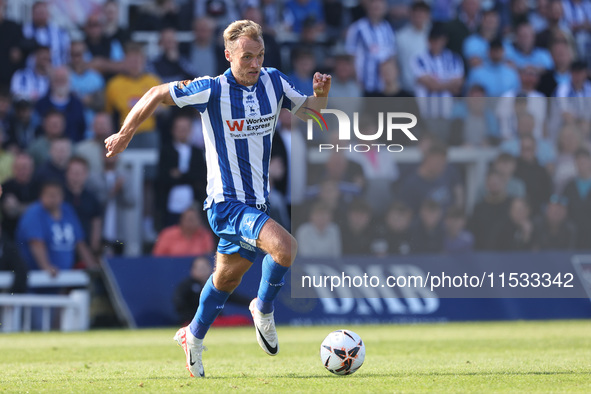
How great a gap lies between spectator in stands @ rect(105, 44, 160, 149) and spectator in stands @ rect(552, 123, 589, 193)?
258 inches

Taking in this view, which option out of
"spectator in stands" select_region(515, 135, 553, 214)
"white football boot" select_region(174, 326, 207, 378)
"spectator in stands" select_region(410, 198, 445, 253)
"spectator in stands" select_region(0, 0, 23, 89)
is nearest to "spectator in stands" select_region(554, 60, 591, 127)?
"spectator in stands" select_region(515, 135, 553, 214)

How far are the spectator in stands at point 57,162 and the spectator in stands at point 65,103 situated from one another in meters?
0.63

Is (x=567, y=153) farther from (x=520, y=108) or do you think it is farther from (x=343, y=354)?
(x=343, y=354)

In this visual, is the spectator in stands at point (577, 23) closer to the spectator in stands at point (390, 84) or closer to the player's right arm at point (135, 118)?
the spectator in stands at point (390, 84)

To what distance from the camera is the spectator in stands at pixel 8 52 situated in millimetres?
15914

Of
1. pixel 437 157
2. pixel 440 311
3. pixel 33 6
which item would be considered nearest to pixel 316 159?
pixel 437 157

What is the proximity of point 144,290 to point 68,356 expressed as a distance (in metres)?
4.24

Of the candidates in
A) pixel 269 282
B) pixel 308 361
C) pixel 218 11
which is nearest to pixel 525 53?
pixel 218 11

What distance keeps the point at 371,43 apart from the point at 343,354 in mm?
10513

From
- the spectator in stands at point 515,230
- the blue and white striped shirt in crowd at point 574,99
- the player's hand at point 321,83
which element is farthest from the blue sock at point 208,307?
the blue and white striped shirt in crowd at point 574,99

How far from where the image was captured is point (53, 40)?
16312 mm

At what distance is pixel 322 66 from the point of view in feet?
56.4

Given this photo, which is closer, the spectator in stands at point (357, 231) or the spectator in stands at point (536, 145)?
the spectator in stands at point (357, 231)

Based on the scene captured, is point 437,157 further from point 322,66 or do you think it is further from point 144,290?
point 144,290
